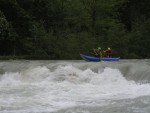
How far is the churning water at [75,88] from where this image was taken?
36.9 feet

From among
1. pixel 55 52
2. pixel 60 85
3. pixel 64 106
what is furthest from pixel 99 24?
pixel 64 106

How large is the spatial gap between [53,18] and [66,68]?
1189 cm

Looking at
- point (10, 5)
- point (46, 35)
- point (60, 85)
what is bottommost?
point (60, 85)

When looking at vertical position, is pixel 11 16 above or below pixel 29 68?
above

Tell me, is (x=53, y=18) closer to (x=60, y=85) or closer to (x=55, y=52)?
(x=55, y=52)

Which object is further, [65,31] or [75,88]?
[65,31]

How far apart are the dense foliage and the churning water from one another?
7.15 m

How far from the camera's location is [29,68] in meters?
18.3

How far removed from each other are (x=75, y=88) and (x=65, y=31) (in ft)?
41.7

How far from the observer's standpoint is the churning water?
1124 cm

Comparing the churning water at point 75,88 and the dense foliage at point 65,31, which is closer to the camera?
the churning water at point 75,88

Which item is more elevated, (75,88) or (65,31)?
(65,31)

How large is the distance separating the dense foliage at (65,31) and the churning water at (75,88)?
7150 mm

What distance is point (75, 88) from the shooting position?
14945 millimetres
